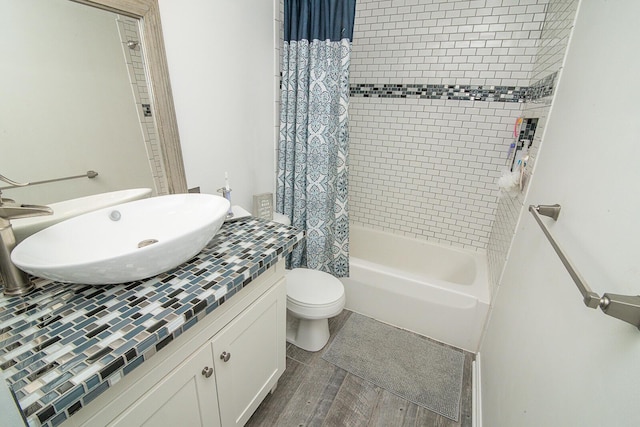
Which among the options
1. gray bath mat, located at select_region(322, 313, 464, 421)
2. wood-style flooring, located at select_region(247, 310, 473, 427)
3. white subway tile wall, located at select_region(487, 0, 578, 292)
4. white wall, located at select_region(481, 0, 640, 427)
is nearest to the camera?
white wall, located at select_region(481, 0, 640, 427)

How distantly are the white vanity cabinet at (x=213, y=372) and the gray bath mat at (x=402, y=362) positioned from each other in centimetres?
54

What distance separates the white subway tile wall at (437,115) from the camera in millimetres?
1915

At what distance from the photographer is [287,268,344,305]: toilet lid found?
1630 mm

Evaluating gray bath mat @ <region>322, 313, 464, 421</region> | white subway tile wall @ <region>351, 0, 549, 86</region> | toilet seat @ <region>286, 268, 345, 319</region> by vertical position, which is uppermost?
white subway tile wall @ <region>351, 0, 549, 86</region>

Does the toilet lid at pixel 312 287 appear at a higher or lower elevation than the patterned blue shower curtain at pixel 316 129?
lower

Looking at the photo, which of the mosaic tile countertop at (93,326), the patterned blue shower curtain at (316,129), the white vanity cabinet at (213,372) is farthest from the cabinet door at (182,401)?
the patterned blue shower curtain at (316,129)

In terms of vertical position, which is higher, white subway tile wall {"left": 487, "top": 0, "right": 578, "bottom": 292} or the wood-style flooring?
white subway tile wall {"left": 487, "top": 0, "right": 578, "bottom": 292}

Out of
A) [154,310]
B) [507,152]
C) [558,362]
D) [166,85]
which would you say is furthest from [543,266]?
[166,85]

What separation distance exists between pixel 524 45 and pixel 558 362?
2.01 meters

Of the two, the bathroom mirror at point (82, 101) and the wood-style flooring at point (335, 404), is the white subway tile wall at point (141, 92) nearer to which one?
the bathroom mirror at point (82, 101)

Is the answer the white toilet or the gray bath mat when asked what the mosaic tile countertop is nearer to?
the white toilet

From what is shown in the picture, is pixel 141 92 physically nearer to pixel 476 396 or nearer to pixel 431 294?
pixel 431 294

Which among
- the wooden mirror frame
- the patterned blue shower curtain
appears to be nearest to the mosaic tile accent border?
the patterned blue shower curtain

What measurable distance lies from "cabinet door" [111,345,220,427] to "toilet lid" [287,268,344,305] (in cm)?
72
